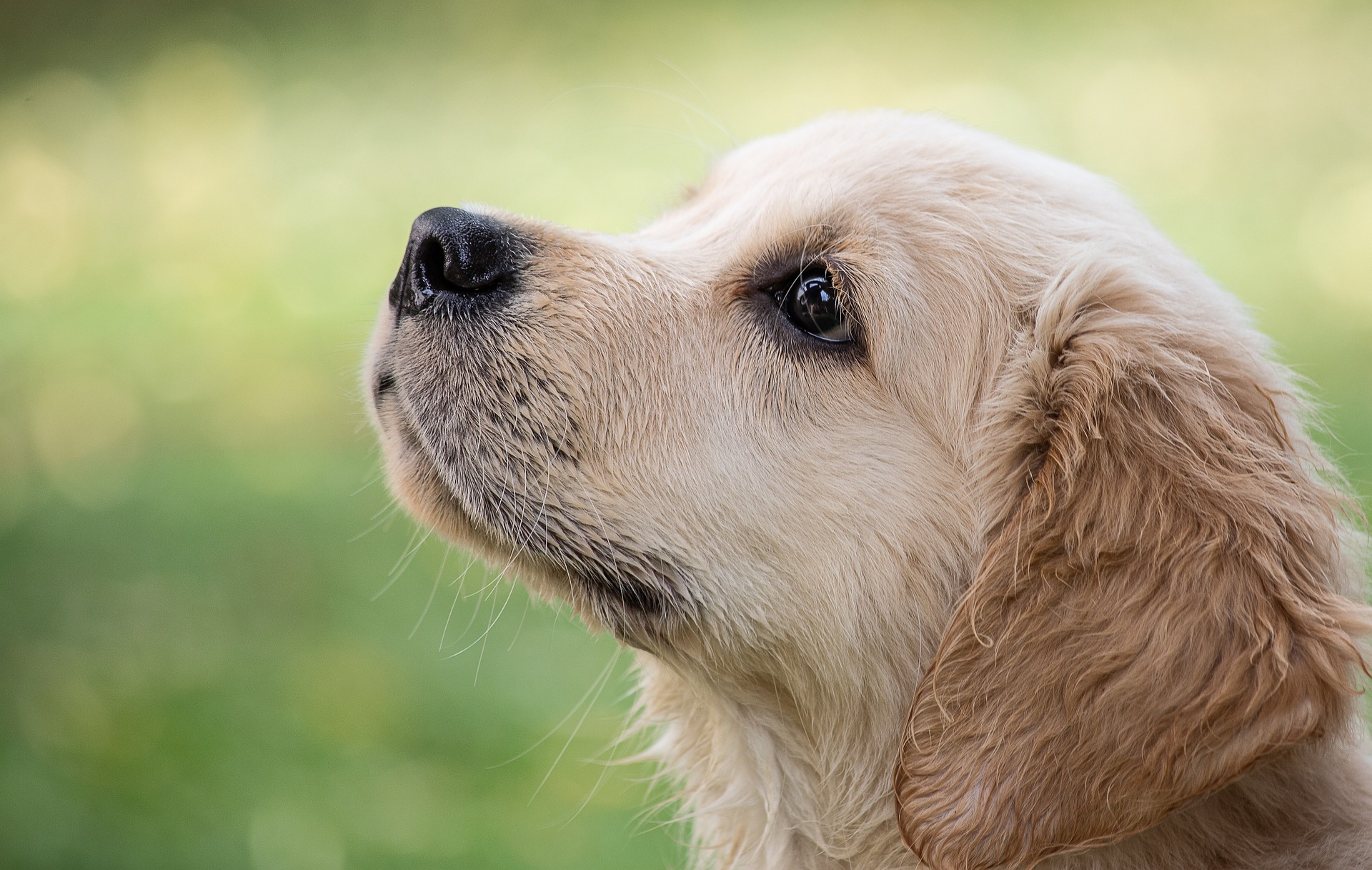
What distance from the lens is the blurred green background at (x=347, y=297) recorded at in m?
4.41

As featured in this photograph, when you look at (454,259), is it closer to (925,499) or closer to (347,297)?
(925,499)

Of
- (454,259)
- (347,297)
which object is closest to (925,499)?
(454,259)

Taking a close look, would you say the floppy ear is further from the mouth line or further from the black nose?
the black nose

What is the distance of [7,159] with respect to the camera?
9.11 meters

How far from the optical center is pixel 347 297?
27.2ft

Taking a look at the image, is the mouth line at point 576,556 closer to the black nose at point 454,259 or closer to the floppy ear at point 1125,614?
the black nose at point 454,259

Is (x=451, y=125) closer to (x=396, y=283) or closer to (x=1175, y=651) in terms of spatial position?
(x=396, y=283)

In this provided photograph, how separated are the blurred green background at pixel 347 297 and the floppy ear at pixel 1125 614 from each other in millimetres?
1190

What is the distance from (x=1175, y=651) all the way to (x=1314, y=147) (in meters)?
8.70

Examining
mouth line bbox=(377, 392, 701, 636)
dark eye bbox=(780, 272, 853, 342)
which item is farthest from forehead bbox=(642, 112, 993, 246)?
mouth line bbox=(377, 392, 701, 636)

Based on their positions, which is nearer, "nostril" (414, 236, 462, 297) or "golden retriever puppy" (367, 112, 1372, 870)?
"golden retriever puppy" (367, 112, 1372, 870)

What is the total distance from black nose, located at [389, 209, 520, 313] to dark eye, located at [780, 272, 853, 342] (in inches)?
23.1

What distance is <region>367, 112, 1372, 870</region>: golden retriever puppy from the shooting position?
86.2 inches

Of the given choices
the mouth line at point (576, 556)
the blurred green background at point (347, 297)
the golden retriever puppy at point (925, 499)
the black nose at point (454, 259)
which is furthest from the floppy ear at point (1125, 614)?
the blurred green background at point (347, 297)
